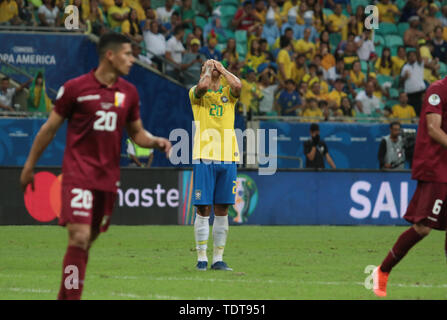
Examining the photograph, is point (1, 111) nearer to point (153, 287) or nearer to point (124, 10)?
point (124, 10)

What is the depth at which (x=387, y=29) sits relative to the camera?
2833 centimetres

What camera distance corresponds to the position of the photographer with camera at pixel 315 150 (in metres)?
21.5

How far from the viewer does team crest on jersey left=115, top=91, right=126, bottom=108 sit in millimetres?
7527

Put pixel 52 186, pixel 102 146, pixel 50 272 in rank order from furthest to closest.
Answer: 1. pixel 52 186
2. pixel 50 272
3. pixel 102 146

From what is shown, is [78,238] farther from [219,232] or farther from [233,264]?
[233,264]

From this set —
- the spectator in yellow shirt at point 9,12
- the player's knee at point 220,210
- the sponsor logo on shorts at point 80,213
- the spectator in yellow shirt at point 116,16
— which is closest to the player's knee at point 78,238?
the sponsor logo on shorts at point 80,213

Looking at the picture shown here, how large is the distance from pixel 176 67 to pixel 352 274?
13577 millimetres

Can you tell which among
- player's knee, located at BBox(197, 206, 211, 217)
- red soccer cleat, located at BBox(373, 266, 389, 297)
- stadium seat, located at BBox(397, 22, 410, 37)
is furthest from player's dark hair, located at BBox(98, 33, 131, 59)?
stadium seat, located at BBox(397, 22, 410, 37)

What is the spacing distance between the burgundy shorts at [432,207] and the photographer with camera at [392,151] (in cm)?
1239

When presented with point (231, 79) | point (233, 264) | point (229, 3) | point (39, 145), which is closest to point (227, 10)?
point (229, 3)

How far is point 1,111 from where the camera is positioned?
21609 millimetres

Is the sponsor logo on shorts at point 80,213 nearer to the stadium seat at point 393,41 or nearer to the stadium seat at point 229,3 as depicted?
the stadium seat at point 229,3

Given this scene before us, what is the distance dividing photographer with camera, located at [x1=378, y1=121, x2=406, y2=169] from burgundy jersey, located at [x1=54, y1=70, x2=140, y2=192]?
14204mm

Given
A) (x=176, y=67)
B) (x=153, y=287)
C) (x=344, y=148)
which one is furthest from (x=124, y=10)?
(x=153, y=287)
